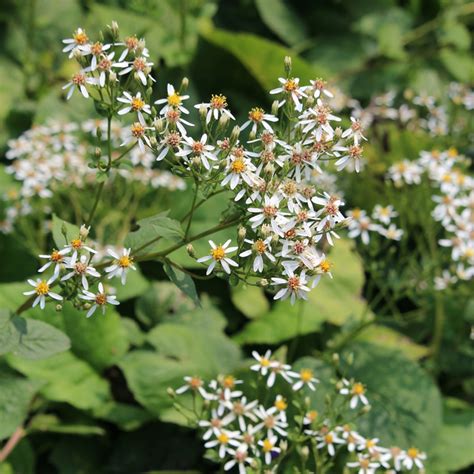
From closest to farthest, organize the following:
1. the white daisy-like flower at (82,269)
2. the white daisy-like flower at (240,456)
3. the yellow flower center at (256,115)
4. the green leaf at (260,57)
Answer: the white daisy-like flower at (82,269) < the yellow flower center at (256,115) < the white daisy-like flower at (240,456) < the green leaf at (260,57)

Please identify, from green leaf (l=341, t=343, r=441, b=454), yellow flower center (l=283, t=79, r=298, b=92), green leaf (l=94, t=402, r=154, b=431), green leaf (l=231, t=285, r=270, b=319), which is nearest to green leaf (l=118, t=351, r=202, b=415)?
green leaf (l=94, t=402, r=154, b=431)

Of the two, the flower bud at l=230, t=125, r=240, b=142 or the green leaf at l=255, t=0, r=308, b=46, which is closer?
the flower bud at l=230, t=125, r=240, b=142

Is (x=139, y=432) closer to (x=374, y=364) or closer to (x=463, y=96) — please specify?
(x=374, y=364)

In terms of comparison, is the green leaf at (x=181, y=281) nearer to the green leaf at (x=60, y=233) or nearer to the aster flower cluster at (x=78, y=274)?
the aster flower cluster at (x=78, y=274)

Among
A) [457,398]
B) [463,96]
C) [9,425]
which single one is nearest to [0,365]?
[9,425]

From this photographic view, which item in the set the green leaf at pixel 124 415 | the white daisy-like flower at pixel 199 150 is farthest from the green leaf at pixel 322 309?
the white daisy-like flower at pixel 199 150

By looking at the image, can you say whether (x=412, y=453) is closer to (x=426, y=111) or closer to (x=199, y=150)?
(x=199, y=150)

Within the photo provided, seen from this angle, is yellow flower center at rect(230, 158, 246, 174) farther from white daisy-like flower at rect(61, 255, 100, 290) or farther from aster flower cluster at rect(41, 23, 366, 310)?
white daisy-like flower at rect(61, 255, 100, 290)
